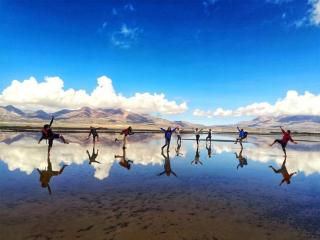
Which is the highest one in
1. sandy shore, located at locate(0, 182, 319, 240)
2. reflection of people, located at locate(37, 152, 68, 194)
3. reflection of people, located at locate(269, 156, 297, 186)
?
reflection of people, located at locate(37, 152, 68, 194)

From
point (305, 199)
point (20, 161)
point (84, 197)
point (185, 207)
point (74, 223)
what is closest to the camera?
point (74, 223)

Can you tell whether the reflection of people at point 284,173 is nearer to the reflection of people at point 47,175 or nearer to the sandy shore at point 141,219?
the sandy shore at point 141,219

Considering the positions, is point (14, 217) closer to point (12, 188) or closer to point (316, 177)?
point (12, 188)

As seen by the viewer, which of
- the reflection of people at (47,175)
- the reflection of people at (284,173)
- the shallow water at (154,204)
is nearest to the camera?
the shallow water at (154,204)

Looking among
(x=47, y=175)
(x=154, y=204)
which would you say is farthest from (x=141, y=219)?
(x=47, y=175)

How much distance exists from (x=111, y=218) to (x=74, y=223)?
1.14 metres

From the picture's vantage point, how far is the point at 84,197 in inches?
484

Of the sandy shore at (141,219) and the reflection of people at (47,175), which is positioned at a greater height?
the reflection of people at (47,175)

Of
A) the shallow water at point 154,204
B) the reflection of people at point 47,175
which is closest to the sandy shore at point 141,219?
the shallow water at point 154,204

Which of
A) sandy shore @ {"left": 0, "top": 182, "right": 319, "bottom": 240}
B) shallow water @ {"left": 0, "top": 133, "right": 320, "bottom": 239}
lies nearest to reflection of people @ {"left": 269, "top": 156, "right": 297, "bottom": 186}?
shallow water @ {"left": 0, "top": 133, "right": 320, "bottom": 239}

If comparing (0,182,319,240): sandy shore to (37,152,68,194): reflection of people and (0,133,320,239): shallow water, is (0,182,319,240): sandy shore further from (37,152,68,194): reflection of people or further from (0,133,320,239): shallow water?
(37,152,68,194): reflection of people

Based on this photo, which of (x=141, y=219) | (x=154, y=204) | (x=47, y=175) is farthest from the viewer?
(x=47, y=175)

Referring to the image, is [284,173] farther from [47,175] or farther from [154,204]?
[47,175]

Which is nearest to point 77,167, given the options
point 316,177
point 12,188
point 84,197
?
point 12,188
